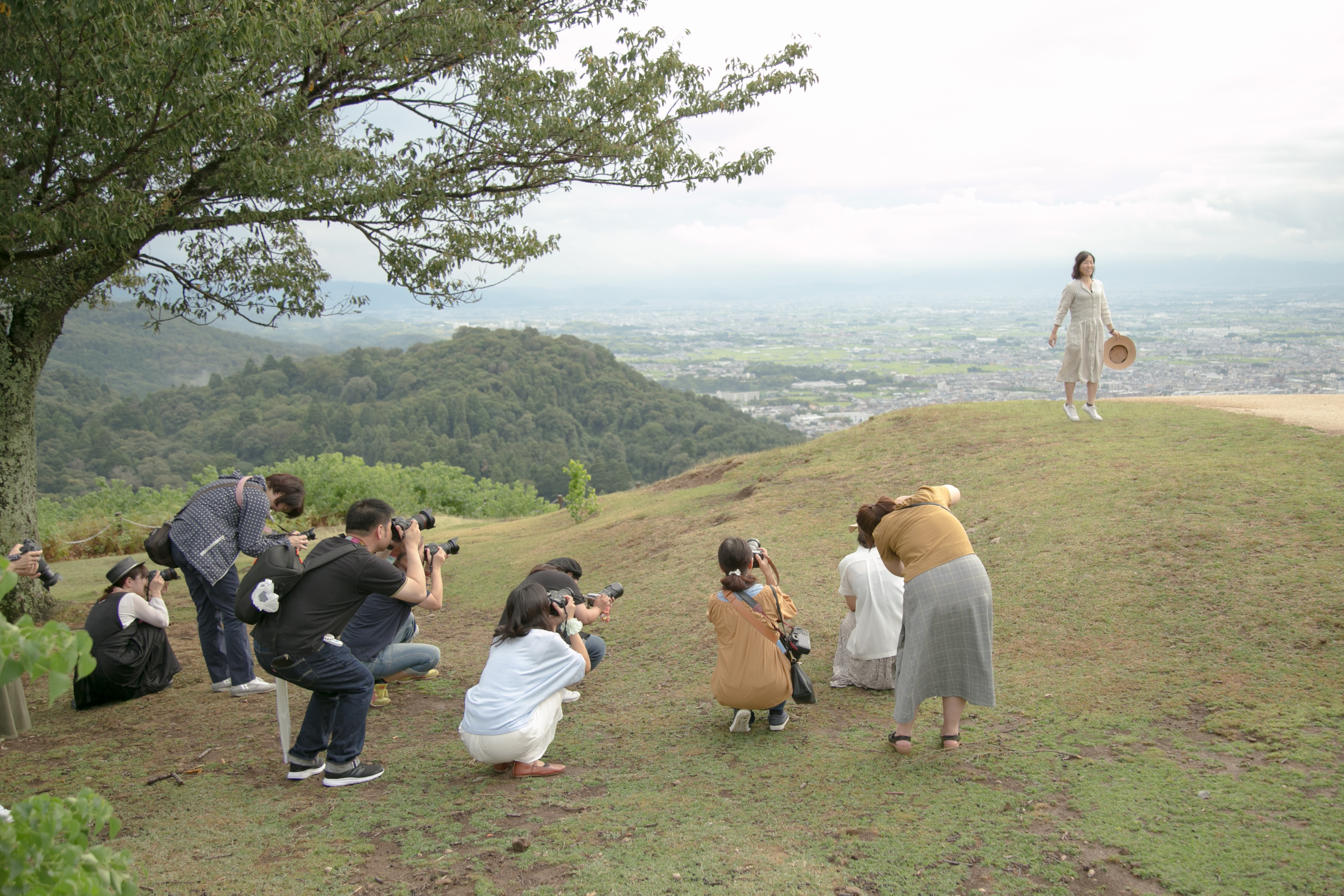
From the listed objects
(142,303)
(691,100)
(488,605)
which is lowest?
(488,605)

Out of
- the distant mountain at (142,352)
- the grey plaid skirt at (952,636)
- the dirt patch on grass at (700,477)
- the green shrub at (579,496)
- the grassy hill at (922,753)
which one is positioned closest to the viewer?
the grassy hill at (922,753)

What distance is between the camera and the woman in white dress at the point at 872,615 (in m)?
5.91

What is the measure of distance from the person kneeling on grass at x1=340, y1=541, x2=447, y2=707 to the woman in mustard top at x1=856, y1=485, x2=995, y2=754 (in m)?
2.76

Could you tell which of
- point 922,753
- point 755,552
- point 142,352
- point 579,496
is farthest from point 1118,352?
point 142,352

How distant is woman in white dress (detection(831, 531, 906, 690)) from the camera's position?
5.91 m

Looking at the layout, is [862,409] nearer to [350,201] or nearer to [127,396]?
[350,201]

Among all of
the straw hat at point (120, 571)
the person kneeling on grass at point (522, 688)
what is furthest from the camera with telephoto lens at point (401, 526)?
the straw hat at point (120, 571)

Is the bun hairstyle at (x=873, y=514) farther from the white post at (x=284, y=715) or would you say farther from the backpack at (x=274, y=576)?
the white post at (x=284, y=715)

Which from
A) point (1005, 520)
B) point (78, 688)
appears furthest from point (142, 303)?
point (1005, 520)

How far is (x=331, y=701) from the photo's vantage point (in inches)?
189

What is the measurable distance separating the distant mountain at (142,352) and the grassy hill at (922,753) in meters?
55.4

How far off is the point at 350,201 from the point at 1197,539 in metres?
8.39

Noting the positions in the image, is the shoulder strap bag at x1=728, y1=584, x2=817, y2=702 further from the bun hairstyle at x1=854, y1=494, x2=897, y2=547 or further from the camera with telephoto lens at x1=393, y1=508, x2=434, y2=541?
the camera with telephoto lens at x1=393, y1=508, x2=434, y2=541

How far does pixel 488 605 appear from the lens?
10195mm
